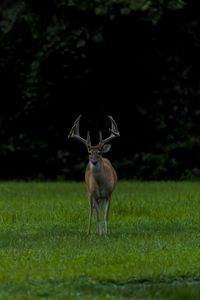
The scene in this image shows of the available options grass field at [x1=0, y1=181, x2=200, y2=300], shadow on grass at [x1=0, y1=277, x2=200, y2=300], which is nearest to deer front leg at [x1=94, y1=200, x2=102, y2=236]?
grass field at [x1=0, y1=181, x2=200, y2=300]

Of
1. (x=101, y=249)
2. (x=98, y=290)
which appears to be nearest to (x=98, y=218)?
(x=101, y=249)

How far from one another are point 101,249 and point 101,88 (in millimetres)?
16717

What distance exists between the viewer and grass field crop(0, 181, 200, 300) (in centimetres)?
1166

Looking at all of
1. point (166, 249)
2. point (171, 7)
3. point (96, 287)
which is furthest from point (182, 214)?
point (171, 7)

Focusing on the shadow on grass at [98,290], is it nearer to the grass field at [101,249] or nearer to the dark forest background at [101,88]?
the grass field at [101,249]

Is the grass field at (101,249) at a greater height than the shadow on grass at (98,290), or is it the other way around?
the grass field at (101,249)

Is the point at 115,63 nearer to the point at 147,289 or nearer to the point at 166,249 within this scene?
the point at 166,249

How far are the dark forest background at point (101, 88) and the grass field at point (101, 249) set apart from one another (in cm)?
771

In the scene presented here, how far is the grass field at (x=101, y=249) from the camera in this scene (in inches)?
459

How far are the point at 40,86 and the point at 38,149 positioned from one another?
166 cm

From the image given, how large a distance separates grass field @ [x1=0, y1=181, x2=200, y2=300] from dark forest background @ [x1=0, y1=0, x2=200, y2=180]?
7.71m

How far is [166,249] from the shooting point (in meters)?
14.1

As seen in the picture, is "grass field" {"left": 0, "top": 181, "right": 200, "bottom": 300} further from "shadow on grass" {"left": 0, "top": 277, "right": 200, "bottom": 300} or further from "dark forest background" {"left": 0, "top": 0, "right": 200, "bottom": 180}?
"dark forest background" {"left": 0, "top": 0, "right": 200, "bottom": 180}

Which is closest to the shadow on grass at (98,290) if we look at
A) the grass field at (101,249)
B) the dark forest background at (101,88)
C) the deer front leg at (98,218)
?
the grass field at (101,249)
